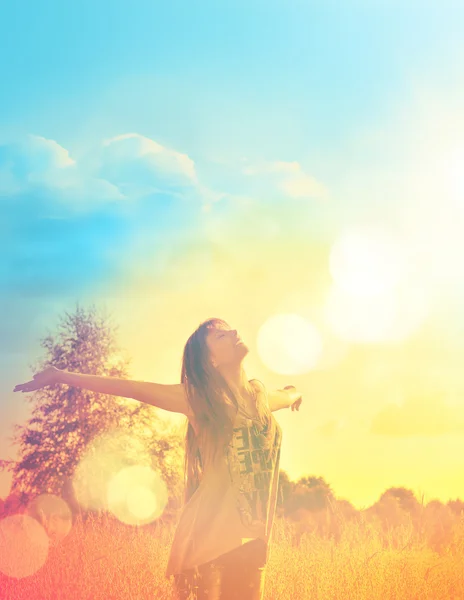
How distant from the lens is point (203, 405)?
4988mm

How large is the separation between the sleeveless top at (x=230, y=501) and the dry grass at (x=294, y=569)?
2.88 m

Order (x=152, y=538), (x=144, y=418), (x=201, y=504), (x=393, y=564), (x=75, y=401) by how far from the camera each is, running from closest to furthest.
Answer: (x=201, y=504)
(x=393, y=564)
(x=152, y=538)
(x=75, y=401)
(x=144, y=418)

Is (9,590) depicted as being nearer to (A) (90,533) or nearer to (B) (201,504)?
(A) (90,533)

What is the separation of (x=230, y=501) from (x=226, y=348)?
1133mm

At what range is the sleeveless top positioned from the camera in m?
4.70

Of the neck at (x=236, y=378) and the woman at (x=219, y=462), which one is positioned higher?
the neck at (x=236, y=378)

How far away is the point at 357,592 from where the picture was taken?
25.4ft

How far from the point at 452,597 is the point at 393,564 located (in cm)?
79

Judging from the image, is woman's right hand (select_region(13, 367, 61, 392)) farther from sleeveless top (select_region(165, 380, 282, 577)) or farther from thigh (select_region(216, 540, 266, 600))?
thigh (select_region(216, 540, 266, 600))

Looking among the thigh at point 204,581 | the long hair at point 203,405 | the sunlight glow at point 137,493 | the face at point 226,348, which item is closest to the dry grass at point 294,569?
the thigh at point 204,581

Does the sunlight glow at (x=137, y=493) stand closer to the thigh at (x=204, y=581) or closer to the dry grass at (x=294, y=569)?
the dry grass at (x=294, y=569)

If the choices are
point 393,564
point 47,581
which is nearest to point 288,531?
point 393,564

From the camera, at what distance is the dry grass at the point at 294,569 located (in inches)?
301

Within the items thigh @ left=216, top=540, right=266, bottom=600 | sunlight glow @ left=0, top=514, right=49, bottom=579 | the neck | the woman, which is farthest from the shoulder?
sunlight glow @ left=0, top=514, right=49, bottom=579
